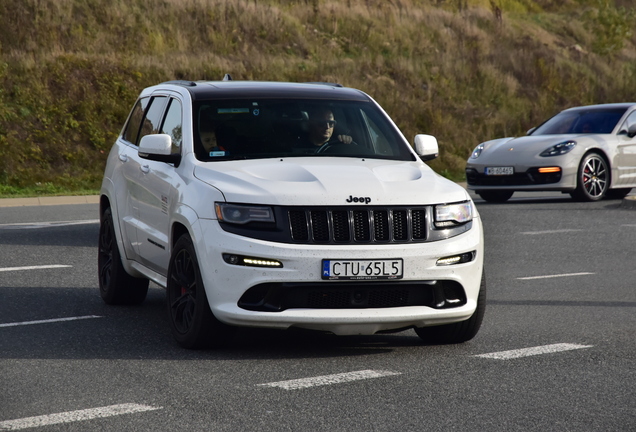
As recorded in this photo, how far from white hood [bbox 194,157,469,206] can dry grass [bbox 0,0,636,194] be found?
18.1m

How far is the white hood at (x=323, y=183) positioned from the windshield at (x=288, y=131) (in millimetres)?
273

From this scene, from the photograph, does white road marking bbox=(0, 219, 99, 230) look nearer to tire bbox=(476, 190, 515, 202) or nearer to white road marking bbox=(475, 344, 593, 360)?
tire bbox=(476, 190, 515, 202)

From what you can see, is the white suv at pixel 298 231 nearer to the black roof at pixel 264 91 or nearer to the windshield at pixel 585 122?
the black roof at pixel 264 91

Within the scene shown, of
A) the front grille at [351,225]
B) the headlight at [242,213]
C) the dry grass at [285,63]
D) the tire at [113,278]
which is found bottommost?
the dry grass at [285,63]

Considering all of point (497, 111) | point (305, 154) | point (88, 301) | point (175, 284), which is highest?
point (305, 154)

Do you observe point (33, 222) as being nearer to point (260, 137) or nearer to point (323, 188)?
point (260, 137)

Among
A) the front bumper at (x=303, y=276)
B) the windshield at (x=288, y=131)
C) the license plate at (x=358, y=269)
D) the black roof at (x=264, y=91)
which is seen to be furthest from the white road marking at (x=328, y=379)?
the black roof at (x=264, y=91)

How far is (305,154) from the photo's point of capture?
7316mm

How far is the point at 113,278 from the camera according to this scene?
8.39 metres

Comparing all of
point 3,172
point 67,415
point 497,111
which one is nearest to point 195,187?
point 67,415

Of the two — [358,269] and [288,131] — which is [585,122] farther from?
[358,269]

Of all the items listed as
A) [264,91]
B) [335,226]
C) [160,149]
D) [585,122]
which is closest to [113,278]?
[160,149]

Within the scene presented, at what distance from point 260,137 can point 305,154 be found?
0.35 metres

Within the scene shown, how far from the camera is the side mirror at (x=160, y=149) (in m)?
7.15
